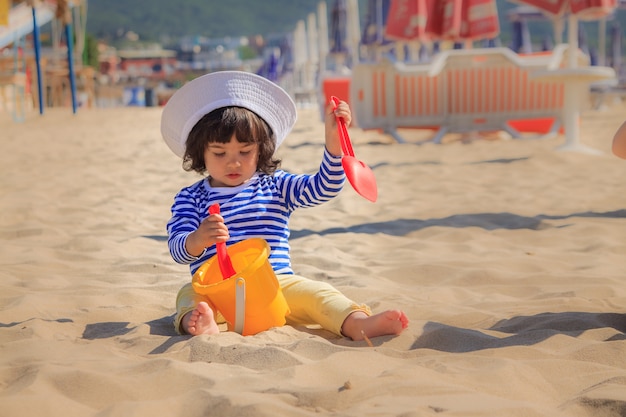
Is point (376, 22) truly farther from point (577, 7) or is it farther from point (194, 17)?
point (194, 17)

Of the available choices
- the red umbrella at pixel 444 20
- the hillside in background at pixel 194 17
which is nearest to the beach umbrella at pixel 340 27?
the red umbrella at pixel 444 20

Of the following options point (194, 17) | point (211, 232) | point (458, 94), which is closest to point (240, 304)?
point (211, 232)

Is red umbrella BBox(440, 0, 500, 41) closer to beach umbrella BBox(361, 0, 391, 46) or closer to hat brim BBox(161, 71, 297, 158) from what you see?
beach umbrella BBox(361, 0, 391, 46)

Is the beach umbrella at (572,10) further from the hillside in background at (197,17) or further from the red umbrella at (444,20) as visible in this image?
the hillside in background at (197,17)

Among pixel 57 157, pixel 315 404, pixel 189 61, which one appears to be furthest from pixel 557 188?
pixel 189 61

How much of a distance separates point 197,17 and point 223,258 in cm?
12884

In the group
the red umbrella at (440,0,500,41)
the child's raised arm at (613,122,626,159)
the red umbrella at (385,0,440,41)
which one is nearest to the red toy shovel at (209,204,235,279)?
the child's raised arm at (613,122,626,159)

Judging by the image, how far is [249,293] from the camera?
1.95m

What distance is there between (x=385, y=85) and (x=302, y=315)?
6875mm

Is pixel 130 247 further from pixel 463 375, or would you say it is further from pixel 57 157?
pixel 57 157

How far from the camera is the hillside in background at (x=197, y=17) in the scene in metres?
117

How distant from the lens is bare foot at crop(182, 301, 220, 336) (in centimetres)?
192

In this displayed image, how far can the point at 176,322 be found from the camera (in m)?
2.02

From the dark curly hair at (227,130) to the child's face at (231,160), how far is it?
0.05ft
